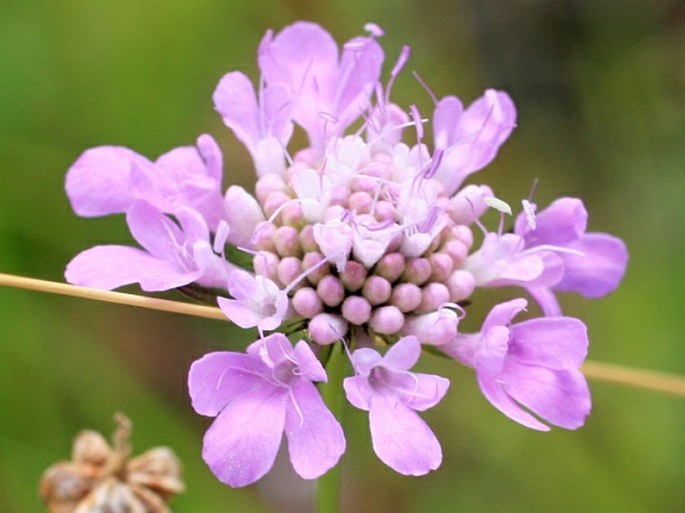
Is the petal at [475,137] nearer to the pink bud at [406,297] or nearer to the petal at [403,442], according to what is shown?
the pink bud at [406,297]

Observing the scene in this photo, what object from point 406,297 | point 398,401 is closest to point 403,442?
point 398,401

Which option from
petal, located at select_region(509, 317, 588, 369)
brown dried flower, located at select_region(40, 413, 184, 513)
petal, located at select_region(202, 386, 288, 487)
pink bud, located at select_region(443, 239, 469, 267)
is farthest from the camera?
brown dried flower, located at select_region(40, 413, 184, 513)

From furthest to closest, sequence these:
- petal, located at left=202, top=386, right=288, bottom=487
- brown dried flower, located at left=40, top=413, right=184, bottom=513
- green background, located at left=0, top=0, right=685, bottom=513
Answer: green background, located at left=0, top=0, right=685, bottom=513
brown dried flower, located at left=40, top=413, right=184, bottom=513
petal, located at left=202, top=386, right=288, bottom=487

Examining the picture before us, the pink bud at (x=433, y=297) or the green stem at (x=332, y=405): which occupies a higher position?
the pink bud at (x=433, y=297)

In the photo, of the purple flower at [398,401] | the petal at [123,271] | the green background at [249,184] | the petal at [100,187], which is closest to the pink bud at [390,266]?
the purple flower at [398,401]

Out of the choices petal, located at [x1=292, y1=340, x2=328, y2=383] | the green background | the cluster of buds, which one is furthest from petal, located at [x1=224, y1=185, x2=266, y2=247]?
the green background

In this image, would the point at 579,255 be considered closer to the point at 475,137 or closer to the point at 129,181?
the point at 475,137

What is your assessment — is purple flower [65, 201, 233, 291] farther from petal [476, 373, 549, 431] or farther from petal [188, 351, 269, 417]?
petal [476, 373, 549, 431]
